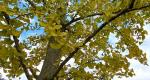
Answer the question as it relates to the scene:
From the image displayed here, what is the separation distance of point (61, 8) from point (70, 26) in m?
1.52

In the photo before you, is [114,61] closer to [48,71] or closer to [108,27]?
[108,27]

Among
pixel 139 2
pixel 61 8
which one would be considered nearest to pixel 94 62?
pixel 61 8

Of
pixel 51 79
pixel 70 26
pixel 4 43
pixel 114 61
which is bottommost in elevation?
pixel 4 43

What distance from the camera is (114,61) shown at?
1116cm

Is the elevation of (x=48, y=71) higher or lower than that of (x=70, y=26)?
lower

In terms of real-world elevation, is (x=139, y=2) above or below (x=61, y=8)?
below

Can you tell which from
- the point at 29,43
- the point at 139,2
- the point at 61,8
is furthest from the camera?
the point at 29,43

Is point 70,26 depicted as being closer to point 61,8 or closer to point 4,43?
point 61,8

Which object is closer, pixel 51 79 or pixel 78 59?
pixel 51 79

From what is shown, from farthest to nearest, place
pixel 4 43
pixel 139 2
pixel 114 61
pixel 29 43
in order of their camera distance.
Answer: pixel 29 43
pixel 114 61
pixel 139 2
pixel 4 43

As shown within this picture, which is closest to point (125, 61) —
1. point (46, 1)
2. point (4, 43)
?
point (46, 1)

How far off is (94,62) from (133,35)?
147 centimetres

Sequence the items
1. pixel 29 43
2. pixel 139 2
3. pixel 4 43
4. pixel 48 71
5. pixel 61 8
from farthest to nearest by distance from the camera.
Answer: pixel 29 43
pixel 48 71
pixel 61 8
pixel 139 2
pixel 4 43

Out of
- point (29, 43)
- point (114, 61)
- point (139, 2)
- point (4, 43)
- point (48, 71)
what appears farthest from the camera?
point (29, 43)
